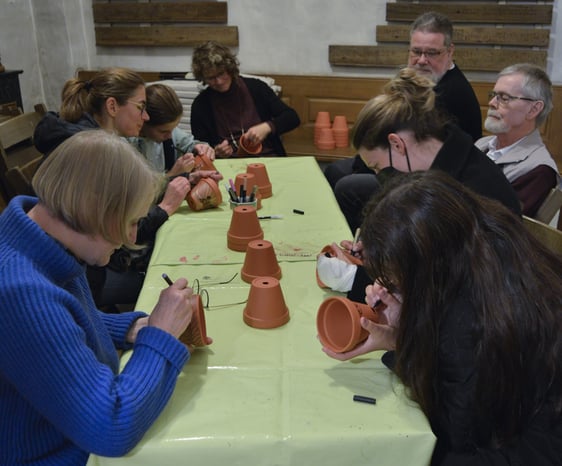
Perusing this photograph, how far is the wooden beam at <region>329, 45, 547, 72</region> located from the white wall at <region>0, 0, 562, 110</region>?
0.26 feet

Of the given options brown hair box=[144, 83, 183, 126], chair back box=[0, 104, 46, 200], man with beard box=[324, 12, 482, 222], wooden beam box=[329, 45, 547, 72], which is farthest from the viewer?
wooden beam box=[329, 45, 547, 72]

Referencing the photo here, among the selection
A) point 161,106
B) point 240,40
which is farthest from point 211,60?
point 240,40

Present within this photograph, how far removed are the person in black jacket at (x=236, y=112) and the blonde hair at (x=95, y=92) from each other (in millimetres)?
1112

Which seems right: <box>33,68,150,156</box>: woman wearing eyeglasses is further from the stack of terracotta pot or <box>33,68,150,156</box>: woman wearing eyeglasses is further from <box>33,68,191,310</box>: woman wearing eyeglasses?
the stack of terracotta pot

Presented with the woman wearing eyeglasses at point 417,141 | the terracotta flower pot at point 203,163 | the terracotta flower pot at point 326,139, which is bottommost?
the terracotta flower pot at point 326,139

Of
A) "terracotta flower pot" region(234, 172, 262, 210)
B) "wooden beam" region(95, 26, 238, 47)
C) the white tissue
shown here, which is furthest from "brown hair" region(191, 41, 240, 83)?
the white tissue

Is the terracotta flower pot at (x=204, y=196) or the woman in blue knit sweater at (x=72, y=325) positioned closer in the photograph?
the woman in blue knit sweater at (x=72, y=325)

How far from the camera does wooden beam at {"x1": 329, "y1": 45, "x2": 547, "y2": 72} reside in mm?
4234

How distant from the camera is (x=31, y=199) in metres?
1.17

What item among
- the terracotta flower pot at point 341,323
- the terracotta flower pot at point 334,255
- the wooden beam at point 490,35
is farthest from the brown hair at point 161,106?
the wooden beam at point 490,35

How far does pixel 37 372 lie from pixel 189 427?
295mm

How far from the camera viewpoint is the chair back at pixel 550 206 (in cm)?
222

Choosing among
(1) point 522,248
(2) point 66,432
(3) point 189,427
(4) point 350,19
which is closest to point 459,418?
(1) point 522,248

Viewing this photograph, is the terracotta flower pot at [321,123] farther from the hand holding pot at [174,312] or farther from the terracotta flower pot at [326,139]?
the hand holding pot at [174,312]
